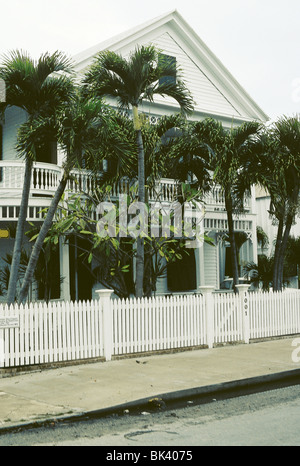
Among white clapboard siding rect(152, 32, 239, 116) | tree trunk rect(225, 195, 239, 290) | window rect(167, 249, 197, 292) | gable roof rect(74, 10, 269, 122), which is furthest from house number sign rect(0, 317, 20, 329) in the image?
white clapboard siding rect(152, 32, 239, 116)

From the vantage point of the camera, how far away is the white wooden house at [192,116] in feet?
52.1

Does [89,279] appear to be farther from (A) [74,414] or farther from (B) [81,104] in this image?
(A) [74,414]

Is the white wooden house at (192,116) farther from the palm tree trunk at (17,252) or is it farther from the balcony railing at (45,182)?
the palm tree trunk at (17,252)

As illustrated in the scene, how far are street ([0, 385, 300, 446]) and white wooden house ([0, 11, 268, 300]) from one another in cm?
851

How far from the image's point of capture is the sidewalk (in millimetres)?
7438

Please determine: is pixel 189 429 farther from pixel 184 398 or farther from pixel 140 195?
pixel 140 195

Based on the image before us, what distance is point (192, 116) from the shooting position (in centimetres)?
1958

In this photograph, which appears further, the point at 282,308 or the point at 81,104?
the point at 282,308

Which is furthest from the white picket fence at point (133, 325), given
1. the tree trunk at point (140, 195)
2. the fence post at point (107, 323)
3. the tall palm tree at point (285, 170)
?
the tall palm tree at point (285, 170)

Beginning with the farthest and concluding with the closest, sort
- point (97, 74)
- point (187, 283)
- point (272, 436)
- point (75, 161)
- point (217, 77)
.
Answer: point (217, 77) < point (187, 283) < point (97, 74) < point (75, 161) < point (272, 436)

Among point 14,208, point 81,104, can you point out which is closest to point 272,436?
point 81,104

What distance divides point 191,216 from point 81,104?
6.02 meters

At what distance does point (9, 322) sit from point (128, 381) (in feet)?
7.34

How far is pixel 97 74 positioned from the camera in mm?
12961
